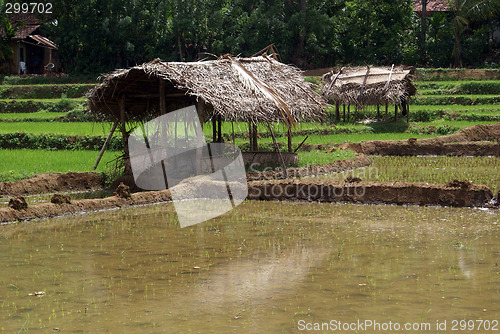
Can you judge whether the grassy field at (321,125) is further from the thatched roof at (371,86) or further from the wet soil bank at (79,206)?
the wet soil bank at (79,206)

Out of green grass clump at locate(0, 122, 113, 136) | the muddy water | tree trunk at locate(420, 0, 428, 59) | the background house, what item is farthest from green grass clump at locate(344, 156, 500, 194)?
the background house

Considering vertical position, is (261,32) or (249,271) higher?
(261,32)

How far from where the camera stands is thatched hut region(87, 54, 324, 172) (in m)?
12.2

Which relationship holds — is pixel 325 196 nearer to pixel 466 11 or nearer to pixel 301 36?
pixel 301 36

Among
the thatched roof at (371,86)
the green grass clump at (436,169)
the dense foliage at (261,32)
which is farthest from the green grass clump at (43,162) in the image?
the dense foliage at (261,32)

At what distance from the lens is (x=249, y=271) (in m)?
6.69

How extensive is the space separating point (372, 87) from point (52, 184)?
13.8m

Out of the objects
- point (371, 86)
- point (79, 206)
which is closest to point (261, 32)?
point (371, 86)

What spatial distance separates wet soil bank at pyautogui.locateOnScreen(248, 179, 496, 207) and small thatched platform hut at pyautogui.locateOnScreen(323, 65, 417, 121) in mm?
11259

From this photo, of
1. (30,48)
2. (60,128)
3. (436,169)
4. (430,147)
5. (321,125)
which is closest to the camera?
(436,169)

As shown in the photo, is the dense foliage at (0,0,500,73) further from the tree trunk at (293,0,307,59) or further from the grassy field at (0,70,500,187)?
the grassy field at (0,70,500,187)

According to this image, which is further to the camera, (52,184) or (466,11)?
(466,11)

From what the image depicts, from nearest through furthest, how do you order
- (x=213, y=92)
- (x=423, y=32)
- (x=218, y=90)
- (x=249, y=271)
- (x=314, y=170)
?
(x=249, y=271) < (x=213, y=92) < (x=218, y=90) < (x=314, y=170) < (x=423, y=32)

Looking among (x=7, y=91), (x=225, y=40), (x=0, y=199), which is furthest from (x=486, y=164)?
(x=7, y=91)
